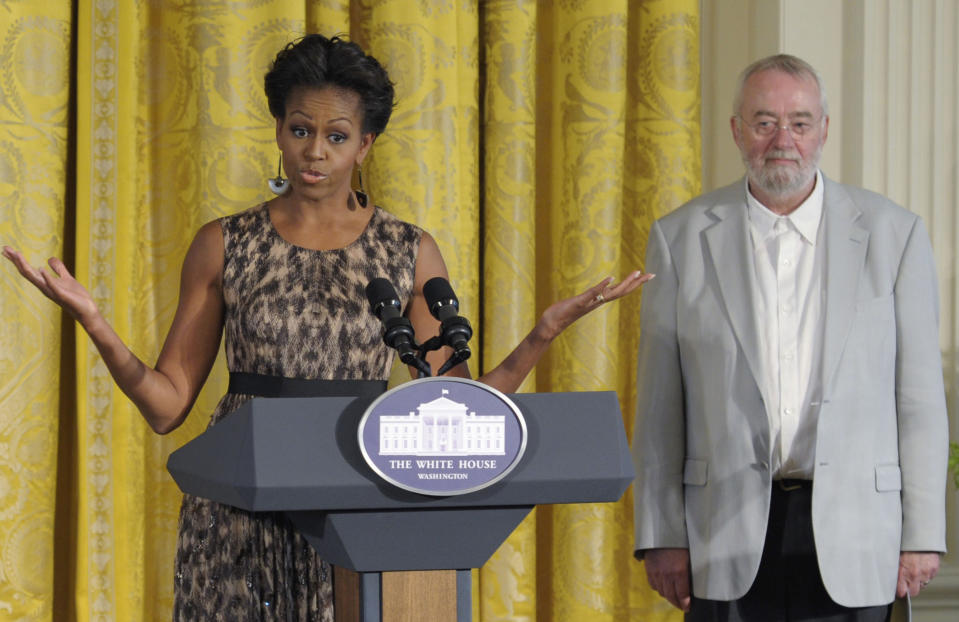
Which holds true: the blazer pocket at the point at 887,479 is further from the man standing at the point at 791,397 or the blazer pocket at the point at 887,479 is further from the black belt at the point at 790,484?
the black belt at the point at 790,484

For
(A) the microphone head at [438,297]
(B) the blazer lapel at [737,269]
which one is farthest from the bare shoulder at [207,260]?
(B) the blazer lapel at [737,269]

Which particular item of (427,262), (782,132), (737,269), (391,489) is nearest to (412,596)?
(391,489)

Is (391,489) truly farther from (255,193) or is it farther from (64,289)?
(255,193)

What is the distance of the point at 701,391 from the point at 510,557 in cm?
84

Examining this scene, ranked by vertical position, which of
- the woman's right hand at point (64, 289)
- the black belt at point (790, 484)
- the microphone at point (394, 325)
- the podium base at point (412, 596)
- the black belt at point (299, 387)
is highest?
the woman's right hand at point (64, 289)

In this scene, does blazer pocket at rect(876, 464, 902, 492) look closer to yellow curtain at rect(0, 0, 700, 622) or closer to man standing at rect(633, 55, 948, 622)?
man standing at rect(633, 55, 948, 622)

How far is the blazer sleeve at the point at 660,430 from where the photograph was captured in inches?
84.0

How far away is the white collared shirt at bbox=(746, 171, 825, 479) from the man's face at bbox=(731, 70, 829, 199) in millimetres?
63

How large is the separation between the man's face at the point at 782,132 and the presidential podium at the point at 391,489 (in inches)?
41.0

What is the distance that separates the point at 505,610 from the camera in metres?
2.77

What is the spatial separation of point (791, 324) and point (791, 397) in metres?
0.13

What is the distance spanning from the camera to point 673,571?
2141mm

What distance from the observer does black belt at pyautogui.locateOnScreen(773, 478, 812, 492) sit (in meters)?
2.08

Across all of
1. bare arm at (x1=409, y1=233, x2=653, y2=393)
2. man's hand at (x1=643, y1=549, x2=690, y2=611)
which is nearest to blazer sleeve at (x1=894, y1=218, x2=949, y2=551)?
man's hand at (x1=643, y1=549, x2=690, y2=611)
